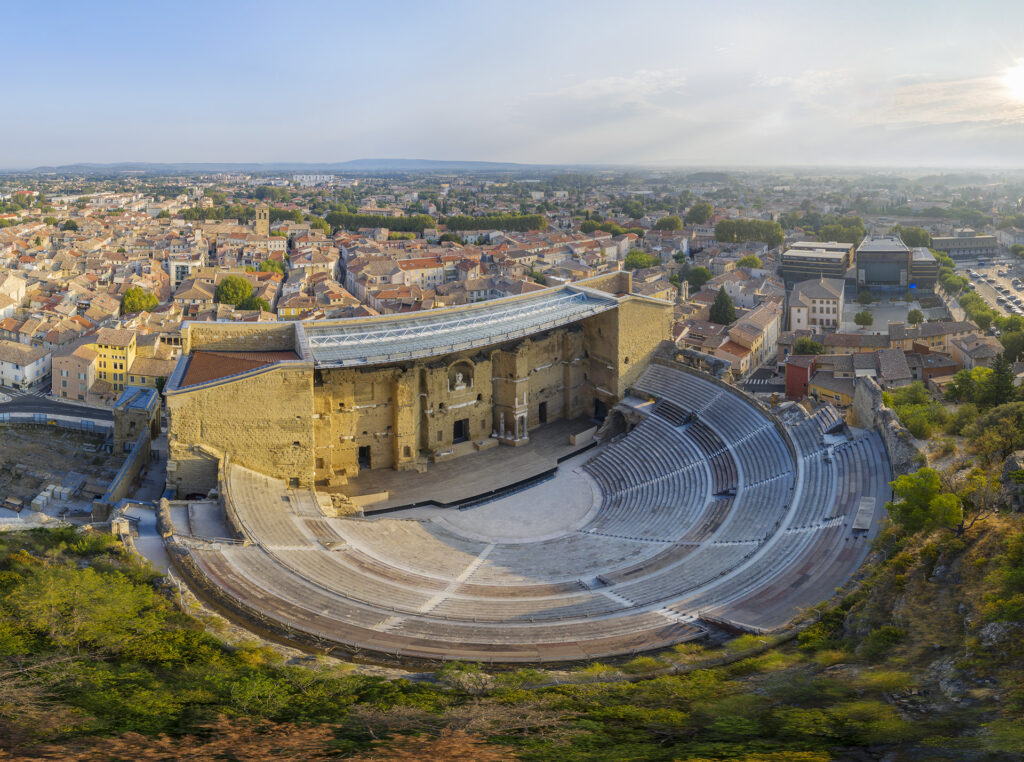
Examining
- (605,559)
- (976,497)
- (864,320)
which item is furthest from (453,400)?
(864,320)

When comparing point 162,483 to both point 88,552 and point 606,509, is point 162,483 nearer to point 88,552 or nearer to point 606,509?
point 88,552

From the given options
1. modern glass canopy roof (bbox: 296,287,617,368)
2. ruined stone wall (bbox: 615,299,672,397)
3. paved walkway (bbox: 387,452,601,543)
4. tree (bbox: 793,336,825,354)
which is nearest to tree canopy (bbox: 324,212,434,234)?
tree (bbox: 793,336,825,354)

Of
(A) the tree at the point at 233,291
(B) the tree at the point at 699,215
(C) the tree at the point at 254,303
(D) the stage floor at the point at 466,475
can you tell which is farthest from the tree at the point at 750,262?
(D) the stage floor at the point at 466,475

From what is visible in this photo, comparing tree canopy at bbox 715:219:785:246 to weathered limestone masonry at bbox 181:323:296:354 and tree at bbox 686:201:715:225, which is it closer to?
tree at bbox 686:201:715:225

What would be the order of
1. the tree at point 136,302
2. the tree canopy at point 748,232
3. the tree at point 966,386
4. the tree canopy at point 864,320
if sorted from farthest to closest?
the tree canopy at point 748,232 → the tree at point 136,302 → the tree canopy at point 864,320 → the tree at point 966,386

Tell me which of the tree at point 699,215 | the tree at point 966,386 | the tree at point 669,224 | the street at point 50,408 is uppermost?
the tree at point 699,215

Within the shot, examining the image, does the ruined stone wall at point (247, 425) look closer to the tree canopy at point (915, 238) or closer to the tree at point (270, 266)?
the tree at point (270, 266)
